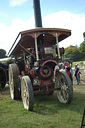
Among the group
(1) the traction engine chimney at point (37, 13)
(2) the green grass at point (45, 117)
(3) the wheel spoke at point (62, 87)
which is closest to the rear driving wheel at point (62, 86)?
(3) the wheel spoke at point (62, 87)

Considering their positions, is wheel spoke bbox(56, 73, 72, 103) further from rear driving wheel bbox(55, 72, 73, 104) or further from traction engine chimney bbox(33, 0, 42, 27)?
traction engine chimney bbox(33, 0, 42, 27)

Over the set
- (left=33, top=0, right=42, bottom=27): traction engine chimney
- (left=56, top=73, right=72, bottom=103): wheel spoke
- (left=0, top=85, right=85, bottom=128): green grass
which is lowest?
(left=0, top=85, right=85, bottom=128): green grass

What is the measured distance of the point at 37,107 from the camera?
440 centimetres

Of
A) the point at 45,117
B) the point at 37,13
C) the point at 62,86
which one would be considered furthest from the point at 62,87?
the point at 37,13

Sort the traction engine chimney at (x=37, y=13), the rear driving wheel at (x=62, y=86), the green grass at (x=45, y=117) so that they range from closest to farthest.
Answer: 1. the green grass at (x=45, y=117)
2. the rear driving wheel at (x=62, y=86)
3. the traction engine chimney at (x=37, y=13)

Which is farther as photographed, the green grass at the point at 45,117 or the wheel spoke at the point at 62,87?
the wheel spoke at the point at 62,87

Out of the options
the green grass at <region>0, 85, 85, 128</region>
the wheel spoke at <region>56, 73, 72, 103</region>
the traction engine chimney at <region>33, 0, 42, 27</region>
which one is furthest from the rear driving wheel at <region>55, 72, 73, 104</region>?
the traction engine chimney at <region>33, 0, 42, 27</region>

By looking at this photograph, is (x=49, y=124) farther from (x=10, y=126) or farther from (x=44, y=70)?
(x=44, y=70)

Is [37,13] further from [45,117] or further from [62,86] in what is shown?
[45,117]

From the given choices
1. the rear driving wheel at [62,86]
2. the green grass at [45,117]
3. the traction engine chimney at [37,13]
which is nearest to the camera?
the green grass at [45,117]

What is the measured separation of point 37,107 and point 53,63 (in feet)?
4.92

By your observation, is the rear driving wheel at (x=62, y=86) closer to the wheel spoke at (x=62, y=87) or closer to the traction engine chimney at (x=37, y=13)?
the wheel spoke at (x=62, y=87)

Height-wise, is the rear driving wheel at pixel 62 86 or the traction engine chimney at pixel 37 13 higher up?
the traction engine chimney at pixel 37 13

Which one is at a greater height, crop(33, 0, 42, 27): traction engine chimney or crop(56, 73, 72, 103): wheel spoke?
crop(33, 0, 42, 27): traction engine chimney
